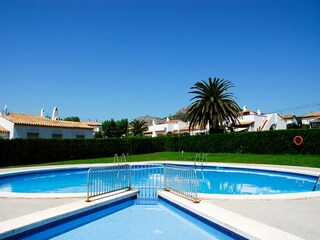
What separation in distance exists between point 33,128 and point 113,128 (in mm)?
34898

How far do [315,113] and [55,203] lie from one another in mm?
85352

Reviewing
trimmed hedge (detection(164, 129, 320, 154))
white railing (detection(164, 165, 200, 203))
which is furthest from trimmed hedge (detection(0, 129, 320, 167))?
white railing (detection(164, 165, 200, 203))

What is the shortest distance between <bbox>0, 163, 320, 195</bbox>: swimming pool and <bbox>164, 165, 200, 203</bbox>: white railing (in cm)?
288

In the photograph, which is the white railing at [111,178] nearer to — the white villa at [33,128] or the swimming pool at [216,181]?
the swimming pool at [216,181]

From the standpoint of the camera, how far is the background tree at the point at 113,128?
212 feet

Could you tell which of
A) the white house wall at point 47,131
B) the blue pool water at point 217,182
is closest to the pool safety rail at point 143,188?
the blue pool water at point 217,182

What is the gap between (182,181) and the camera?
27.4 feet

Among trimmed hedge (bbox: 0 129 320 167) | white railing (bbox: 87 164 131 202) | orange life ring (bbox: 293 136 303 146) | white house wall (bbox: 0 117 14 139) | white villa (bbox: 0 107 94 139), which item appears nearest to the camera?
white railing (bbox: 87 164 131 202)

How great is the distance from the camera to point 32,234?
17.6 ft

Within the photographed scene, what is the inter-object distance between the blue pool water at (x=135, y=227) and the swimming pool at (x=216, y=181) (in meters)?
4.53

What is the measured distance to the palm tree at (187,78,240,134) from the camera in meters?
32.6

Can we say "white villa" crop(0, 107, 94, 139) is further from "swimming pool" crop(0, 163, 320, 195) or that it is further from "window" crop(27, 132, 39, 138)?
"swimming pool" crop(0, 163, 320, 195)

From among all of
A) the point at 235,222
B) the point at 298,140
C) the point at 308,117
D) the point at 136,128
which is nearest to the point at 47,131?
the point at 298,140

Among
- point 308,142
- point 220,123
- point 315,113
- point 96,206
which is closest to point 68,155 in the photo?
point 220,123
